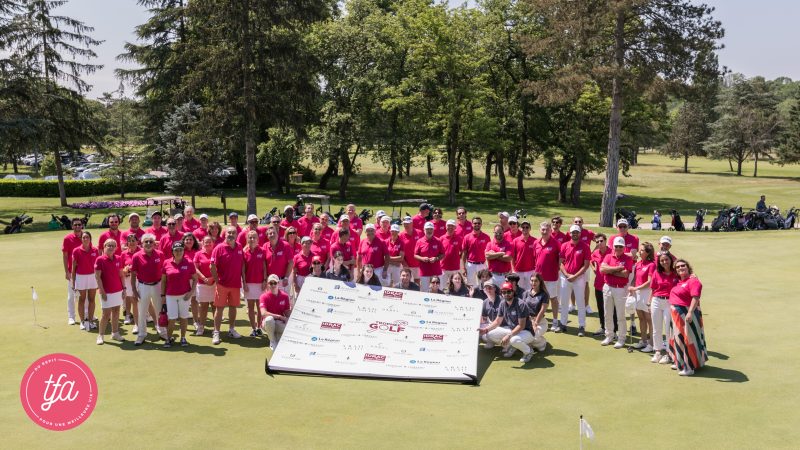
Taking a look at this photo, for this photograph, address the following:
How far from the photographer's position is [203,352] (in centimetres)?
1144

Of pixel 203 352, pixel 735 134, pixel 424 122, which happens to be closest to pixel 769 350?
pixel 203 352

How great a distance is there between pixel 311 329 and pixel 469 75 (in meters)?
37.9

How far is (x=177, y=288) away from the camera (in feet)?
38.5

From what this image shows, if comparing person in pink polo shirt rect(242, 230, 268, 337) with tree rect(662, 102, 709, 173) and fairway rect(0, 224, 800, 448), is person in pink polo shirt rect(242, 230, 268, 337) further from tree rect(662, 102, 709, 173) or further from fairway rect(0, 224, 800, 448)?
tree rect(662, 102, 709, 173)

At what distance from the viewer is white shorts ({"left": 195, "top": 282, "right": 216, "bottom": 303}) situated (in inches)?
490

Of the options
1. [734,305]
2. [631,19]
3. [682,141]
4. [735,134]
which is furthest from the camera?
[682,141]

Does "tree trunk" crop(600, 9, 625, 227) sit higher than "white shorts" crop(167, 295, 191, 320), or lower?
higher

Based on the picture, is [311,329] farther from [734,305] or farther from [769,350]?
[734,305]

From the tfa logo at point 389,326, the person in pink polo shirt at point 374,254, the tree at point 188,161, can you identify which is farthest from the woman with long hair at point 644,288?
the tree at point 188,161

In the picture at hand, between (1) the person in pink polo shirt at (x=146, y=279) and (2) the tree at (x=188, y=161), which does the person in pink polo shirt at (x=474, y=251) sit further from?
(2) the tree at (x=188, y=161)

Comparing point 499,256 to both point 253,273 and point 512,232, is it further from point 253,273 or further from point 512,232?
point 253,273

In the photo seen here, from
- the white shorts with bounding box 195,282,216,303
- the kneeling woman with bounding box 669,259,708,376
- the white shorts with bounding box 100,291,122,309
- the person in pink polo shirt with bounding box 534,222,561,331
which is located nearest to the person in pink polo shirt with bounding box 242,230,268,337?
the white shorts with bounding box 195,282,216,303

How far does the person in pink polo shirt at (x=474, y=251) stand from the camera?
13.8m

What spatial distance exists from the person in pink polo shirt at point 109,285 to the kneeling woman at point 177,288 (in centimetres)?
91
